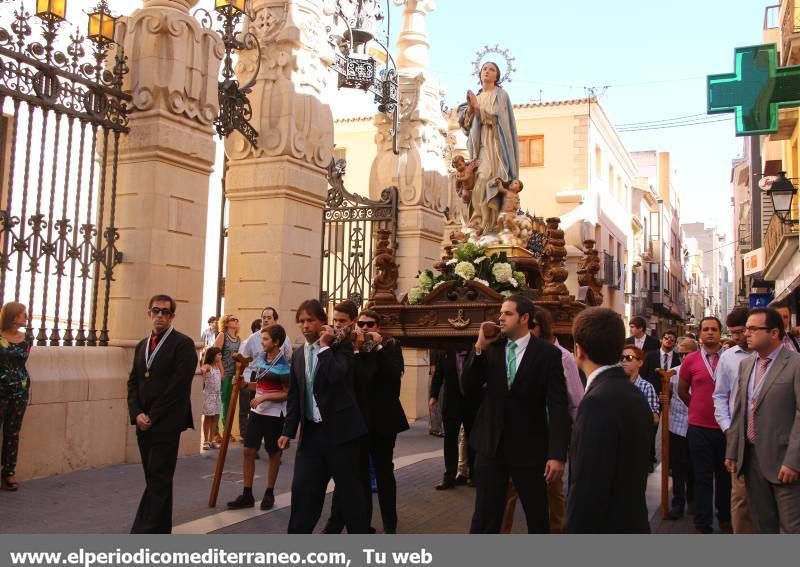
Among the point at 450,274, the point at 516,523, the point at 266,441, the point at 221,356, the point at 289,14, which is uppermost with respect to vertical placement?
the point at 289,14

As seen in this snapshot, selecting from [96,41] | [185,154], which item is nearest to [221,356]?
[185,154]

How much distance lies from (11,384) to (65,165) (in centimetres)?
265

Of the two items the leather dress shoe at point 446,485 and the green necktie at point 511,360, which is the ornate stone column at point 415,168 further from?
the green necktie at point 511,360

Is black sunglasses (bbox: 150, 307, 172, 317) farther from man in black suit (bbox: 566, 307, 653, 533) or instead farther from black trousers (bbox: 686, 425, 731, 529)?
black trousers (bbox: 686, 425, 731, 529)

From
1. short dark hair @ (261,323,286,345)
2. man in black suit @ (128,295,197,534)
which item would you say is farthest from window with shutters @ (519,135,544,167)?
man in black suit @ (128,295,197,534)

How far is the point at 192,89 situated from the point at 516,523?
6.14m

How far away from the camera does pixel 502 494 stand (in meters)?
4.90

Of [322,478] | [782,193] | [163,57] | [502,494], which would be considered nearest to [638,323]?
[502,494]

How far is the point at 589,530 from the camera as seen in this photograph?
10.5 feet

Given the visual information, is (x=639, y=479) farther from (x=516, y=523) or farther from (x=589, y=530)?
(x=516, y=523)

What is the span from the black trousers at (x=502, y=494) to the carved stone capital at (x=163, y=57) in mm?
6269

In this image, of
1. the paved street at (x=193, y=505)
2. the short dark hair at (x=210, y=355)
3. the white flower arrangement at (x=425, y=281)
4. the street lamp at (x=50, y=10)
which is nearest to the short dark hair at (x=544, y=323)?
the paved street at (x=193, y=505)

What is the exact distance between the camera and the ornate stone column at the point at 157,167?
908 cm

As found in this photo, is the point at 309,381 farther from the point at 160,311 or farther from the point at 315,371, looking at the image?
the point at 160,311
